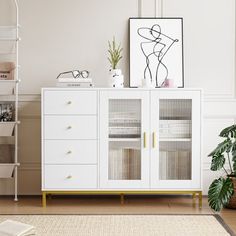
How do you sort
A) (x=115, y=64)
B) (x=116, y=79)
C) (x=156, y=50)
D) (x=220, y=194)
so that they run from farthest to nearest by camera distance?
(x=156, y=50) → (x=115, y=64) → (x=116, y=79) → (x=220, y=194)

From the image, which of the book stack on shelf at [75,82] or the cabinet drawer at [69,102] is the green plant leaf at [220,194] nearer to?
the cabinet drawer at [69,102]

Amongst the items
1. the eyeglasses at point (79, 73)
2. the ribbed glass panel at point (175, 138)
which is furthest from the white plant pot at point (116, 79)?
the ribbed glass panel at point (175, 138)

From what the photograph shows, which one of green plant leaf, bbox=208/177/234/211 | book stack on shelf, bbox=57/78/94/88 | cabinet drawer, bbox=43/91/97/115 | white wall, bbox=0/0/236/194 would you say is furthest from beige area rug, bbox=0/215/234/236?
book stack on shelf, bbox=57/78/94/88

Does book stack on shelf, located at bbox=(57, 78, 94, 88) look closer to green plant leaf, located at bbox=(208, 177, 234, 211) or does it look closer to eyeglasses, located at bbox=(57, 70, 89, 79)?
eyeglasses, located at bbox=(57, 70, 89, 79)

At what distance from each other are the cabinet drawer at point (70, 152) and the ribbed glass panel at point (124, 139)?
6.0 inches

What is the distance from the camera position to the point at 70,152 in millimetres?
3410

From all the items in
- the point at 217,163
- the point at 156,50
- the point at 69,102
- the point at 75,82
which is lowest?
the point at 217,163

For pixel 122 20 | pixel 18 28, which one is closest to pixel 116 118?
pixel 122 20

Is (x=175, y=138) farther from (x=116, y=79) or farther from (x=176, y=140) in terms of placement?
(x=116, y=79)

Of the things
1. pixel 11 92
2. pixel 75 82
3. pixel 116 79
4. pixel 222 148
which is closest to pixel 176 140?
pixel 222 148

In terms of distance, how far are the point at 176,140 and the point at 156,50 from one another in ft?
2.73

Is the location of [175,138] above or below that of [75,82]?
below

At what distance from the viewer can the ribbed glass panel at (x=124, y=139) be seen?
3.42m

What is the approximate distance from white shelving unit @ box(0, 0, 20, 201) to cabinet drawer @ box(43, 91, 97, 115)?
395 millimetres
